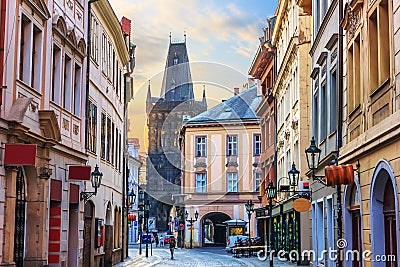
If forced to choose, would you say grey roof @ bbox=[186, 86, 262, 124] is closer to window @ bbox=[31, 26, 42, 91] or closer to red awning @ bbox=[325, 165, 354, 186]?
window @ bbox=[31, 26, 42, 91]

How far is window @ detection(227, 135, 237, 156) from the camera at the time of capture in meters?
74.0

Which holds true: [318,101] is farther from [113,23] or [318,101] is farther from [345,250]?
[113,23]

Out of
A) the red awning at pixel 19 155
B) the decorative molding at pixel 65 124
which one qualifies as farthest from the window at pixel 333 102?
the red awning at pixel 19 155

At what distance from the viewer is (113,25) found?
32375 millimetres

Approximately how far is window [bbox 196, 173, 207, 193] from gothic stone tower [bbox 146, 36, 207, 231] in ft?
218

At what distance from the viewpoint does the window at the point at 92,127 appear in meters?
25.8

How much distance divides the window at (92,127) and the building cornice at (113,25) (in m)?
3.79

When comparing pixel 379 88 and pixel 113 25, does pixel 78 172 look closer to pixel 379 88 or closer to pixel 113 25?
pixel 379 88

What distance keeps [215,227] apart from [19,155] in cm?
6642

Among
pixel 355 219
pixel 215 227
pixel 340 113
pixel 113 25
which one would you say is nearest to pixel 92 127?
pixel 113 25

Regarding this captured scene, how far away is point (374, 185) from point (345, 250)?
4319mm

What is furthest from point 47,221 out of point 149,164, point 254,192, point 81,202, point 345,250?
point 149,164

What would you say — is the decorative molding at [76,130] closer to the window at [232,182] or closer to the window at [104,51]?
the window at [104,51]

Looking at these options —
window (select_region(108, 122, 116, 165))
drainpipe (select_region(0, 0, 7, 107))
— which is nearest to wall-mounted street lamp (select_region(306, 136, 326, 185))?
Result: drainpipe (select_region(0, 0, 7, 107))
